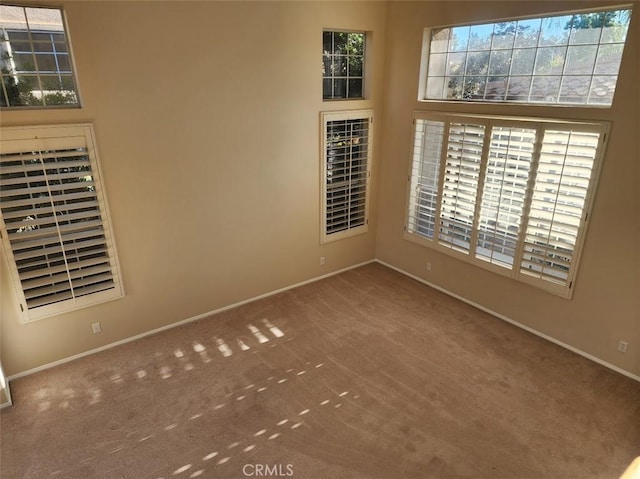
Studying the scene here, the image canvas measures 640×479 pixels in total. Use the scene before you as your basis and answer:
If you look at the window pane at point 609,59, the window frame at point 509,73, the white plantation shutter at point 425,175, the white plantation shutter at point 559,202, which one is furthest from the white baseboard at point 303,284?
the window pane at point 609,59

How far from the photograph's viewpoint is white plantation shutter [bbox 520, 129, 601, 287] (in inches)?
137

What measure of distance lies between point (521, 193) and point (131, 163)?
3680 mm

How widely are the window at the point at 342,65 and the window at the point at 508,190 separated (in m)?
0.89

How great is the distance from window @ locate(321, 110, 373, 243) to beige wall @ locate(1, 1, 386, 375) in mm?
149

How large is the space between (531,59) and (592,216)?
5.08 feet

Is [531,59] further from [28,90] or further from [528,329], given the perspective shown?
[28,90]

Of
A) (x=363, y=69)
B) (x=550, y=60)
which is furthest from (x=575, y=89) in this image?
(x=363, y=69)

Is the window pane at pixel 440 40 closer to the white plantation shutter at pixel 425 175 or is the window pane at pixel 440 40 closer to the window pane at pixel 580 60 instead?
the white plantation shutter at pixel 425 175

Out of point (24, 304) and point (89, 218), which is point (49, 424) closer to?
point (24, 304)

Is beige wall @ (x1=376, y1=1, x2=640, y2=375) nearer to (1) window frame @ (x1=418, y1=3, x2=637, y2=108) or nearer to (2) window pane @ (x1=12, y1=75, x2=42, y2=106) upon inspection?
(1) window frame @ (x1=418, y1=3, x2=637, y2=108)

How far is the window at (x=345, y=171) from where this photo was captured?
4.88 metres

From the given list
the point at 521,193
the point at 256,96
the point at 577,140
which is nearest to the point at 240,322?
the point at 256,96

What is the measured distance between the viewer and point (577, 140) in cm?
346

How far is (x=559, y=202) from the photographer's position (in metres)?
3.67
